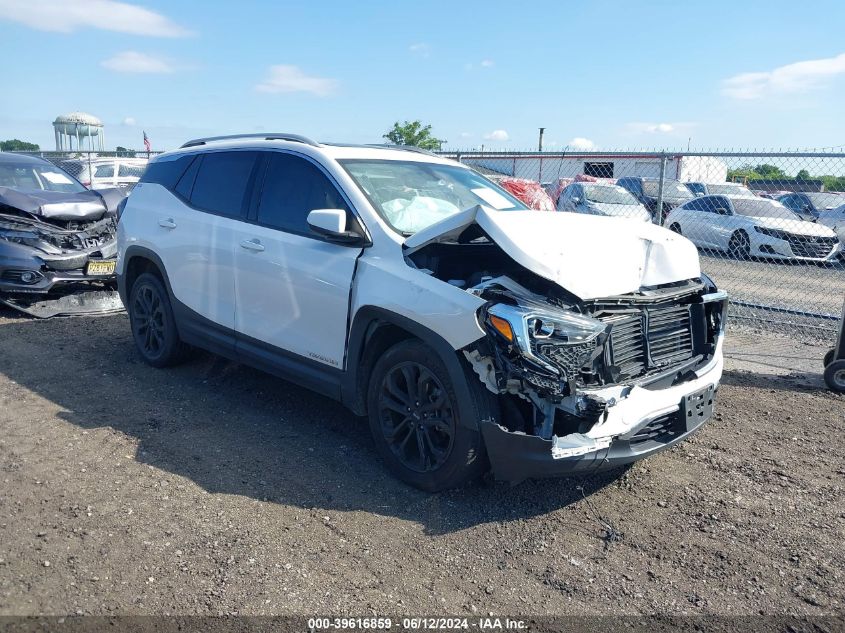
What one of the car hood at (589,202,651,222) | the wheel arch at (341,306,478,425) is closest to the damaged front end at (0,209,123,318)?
the wheel arch at (341,306,478,425)

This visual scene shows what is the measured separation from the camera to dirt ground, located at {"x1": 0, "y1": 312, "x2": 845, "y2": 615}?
3.14 m

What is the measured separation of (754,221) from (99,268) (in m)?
10.4

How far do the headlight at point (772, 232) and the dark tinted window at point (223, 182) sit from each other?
31.1ft

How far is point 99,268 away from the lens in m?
8.36

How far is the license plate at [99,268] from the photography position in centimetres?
827

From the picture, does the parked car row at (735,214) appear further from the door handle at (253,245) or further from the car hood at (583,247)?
the door handle at (253,245)

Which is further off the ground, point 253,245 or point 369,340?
point 253,245

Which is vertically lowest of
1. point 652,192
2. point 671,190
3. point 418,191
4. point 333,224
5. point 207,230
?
point 207,230

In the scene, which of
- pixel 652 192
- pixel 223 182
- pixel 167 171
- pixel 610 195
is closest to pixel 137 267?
pixel 167 171

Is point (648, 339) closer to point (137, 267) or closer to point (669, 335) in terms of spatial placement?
point (669, 335)

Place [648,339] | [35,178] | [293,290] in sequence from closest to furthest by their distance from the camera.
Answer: [648,339] < [293,290] < [35,178]

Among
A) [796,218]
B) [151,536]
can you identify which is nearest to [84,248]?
[151,536]

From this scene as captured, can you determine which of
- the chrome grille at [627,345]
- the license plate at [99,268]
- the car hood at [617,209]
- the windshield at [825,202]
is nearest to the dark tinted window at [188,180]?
the license plate at [99,268]

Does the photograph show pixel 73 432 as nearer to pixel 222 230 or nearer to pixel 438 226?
pixel 222 230
